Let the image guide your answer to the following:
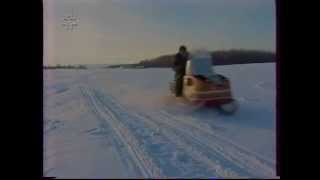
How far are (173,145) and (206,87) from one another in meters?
0.33

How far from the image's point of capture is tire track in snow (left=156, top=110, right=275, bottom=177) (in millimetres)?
1945

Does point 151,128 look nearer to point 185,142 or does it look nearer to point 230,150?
point 185,142

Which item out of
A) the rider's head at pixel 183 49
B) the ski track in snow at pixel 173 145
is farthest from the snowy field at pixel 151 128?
the rider's head at pixel 183 49

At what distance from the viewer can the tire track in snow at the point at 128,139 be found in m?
1.96

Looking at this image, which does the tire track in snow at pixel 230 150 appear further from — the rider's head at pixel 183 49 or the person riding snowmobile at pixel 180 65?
the rider's head at pixel 183 49

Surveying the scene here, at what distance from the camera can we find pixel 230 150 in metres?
1.95

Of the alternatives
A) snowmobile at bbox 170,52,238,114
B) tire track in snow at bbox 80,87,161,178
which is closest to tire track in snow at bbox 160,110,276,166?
snowmobile at bbox 170,52,238,114

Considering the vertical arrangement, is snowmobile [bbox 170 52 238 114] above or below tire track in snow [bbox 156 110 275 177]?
above

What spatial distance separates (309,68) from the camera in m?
2.02

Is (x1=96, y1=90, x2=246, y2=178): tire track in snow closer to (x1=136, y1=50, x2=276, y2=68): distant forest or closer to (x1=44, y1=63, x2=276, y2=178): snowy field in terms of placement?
(x1=44, y1=63, x2=276, y2=178): snowy field

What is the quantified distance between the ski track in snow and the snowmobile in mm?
129

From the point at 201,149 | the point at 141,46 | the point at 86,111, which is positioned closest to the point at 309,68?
the point at 201,149
